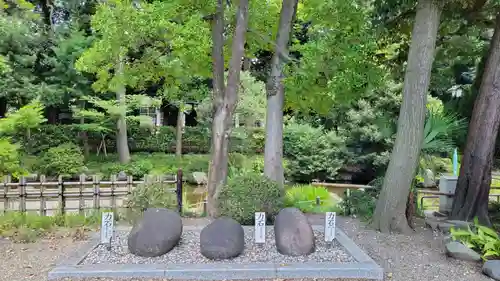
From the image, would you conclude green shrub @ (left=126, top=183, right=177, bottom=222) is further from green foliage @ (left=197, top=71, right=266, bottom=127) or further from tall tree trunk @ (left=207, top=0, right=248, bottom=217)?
green foliage @ (left=197, top=71, right=266, bottom=127)

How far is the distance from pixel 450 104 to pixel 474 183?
3226 millimetres

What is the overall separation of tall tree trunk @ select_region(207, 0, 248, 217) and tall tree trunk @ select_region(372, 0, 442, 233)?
3.42 meters

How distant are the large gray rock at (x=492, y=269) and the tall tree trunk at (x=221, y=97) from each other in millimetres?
5051

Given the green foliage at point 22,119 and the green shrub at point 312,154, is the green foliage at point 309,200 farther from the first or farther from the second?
the green foliage at point 22,119

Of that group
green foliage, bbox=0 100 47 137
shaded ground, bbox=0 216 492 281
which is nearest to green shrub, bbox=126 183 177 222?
shaded ground, bbox=0 216 492 281

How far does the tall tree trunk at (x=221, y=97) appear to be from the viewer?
9.05 m

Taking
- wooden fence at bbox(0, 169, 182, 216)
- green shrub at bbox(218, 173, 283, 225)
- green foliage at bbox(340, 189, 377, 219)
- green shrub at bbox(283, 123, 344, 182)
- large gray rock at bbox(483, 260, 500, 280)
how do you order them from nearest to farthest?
large gray rock at bbox(483, 260, 500, 280) < green shrub at bbox(218, 173, 283, 225) < green foliage at bbox(340, 189, 377, 219) < wooden fence at bbox(0, 169, 182, 216) < green shrub at bbox(283, 123, 344, 182)

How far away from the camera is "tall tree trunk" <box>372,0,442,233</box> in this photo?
7699 millimetres

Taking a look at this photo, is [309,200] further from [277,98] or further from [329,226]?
[329,226]

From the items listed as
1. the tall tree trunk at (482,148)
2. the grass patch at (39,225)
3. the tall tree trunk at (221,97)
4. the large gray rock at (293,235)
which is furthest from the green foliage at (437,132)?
the grass patch at (39,225)

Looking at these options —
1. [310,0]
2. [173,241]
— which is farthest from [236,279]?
[310,0]

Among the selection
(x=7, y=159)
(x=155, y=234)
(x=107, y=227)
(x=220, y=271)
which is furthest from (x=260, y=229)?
(x=7, y=159)

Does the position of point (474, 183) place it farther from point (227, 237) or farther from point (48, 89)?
point (48, 89)

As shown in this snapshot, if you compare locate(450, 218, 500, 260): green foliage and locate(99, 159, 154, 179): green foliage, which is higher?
locate(450, 218, 500, 260): green foliage
